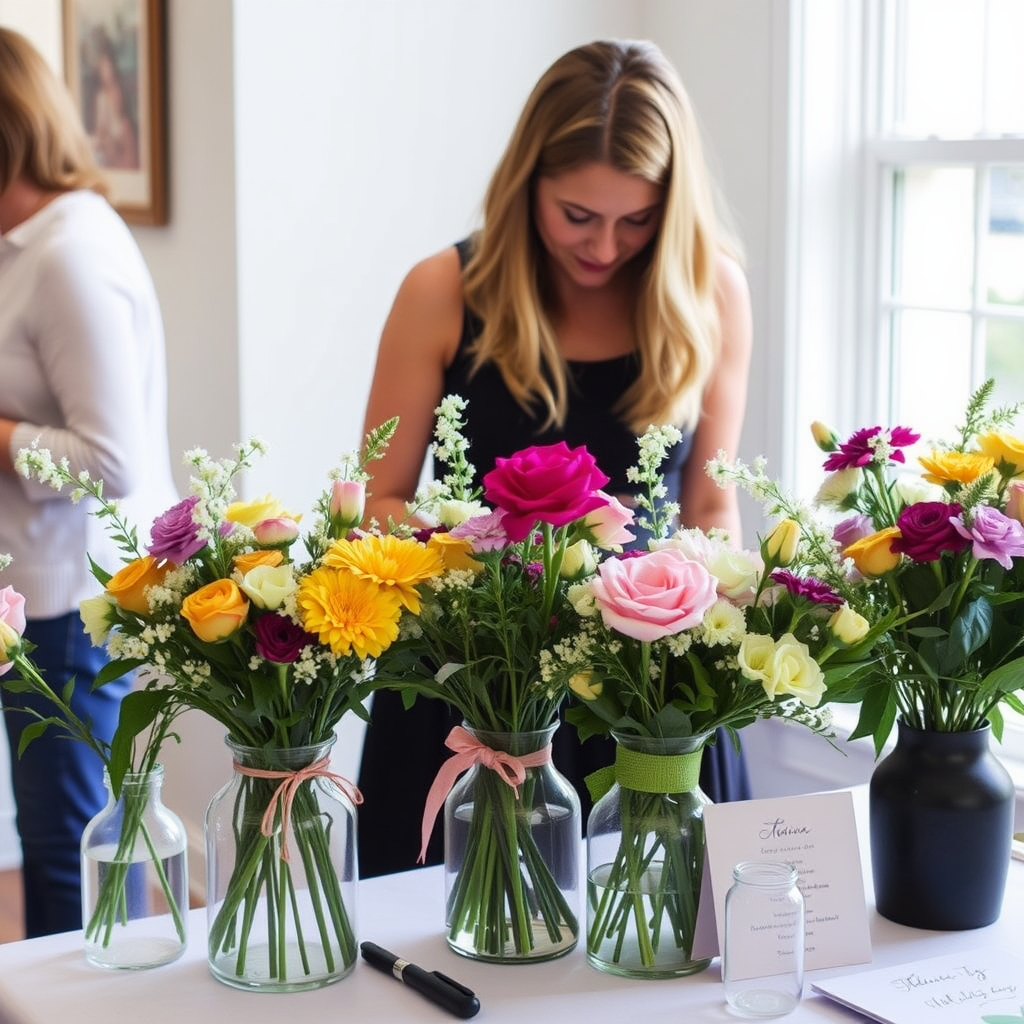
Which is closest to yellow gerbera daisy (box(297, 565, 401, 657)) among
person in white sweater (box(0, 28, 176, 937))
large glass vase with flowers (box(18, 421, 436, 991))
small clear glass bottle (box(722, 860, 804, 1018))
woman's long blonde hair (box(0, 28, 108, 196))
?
large glass vase with flowers (box(18, 421, 436, 991))

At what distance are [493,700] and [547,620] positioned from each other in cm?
10

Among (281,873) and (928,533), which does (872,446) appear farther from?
(281,873)

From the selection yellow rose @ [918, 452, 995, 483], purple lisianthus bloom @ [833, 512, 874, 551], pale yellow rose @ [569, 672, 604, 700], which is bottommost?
pale yellow rose @ [569, 672, 604, 700]

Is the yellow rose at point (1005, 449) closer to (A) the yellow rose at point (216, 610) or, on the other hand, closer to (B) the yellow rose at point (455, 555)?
(B) the yellow rose at point (455, 555)

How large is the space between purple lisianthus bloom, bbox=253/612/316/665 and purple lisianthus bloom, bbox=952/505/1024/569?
0.54 m

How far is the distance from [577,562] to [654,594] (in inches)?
3.2

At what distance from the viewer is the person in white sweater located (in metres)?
2.27

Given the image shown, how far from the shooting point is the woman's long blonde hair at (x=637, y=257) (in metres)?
2.10

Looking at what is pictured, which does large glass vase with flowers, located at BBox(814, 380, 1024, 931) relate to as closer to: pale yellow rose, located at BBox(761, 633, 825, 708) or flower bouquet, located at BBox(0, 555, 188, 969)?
pale yellow rose, located at BBox(761, 633, 825, 708)

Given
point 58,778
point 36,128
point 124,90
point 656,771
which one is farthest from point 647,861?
point 124,90

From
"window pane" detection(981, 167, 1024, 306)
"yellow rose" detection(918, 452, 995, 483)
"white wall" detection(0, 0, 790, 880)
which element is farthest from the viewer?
"white wall" detection(0, 0, 790, 880)

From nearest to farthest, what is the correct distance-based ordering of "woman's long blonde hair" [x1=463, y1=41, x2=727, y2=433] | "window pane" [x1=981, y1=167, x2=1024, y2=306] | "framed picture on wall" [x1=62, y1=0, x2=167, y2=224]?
"woman's long blonde hair" [x1=463, y1=41, x2=727, y2=433] → "window pane" [x1=981, y1=167, x2=1024, y2=306] → "framed picture on wall" [x1=62, y1=0, x2=167, y2=224]

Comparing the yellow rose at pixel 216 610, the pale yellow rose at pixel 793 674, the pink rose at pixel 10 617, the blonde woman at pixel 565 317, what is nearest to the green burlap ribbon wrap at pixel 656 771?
the pale yellow rose at pixel 793 674

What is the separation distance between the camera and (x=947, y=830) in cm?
142
